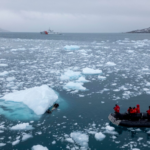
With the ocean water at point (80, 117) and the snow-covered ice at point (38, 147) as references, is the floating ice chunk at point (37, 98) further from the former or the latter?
the snow-covered ice at point (38, 147)

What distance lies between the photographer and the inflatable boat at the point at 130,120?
26.8 ft

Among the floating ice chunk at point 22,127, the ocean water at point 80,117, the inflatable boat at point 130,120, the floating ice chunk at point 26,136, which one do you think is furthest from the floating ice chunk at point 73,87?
the floating ice chunk at point 26,136

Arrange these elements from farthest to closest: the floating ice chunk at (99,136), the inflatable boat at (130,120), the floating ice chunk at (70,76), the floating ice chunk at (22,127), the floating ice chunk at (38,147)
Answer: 1. the floating ice chunk at (70,76)
2. the inflatable boat at (130,120)
3. the floating ice chunk at (22,127)
4. the floating ice chunk at (99,136)
5. the floating ice chunk at (38,147)

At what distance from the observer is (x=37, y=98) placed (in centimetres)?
1025

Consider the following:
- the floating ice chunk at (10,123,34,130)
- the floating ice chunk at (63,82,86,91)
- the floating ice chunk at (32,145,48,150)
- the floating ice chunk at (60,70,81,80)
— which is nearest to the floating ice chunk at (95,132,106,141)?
the floating ice chunk at (32,145,48,150)

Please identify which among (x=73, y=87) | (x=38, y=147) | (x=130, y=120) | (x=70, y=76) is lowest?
(x=38, y=147)

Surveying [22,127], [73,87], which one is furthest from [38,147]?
[73,87]

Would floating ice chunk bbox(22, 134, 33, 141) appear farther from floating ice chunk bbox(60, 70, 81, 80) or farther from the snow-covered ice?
floating ice chunk bbox(60, 70, 81, 80)

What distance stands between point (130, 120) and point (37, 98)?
16.8 feet

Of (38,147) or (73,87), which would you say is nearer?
(38,147)

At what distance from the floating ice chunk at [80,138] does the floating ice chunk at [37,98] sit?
2621 mm

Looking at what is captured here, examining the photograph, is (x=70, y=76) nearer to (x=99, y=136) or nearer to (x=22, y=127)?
(x=22, y=127)

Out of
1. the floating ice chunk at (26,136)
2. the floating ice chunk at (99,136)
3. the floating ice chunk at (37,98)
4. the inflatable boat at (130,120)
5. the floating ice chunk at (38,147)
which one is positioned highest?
the floating ice chunk at (37,98)

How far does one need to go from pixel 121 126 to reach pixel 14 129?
4813 mm
